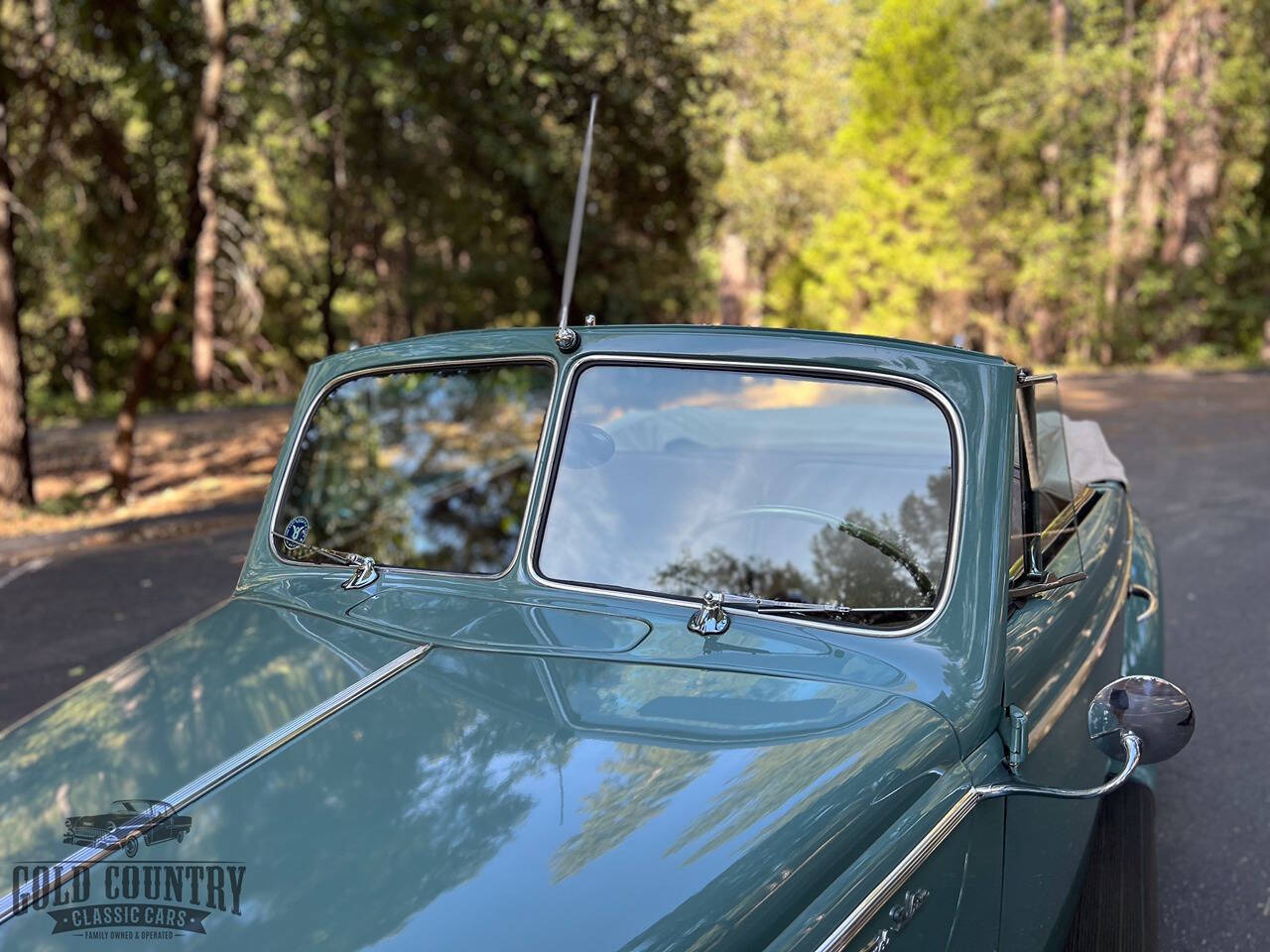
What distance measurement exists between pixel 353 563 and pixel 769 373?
110 centimetres

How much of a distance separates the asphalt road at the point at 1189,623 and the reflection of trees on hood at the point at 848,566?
1.39m

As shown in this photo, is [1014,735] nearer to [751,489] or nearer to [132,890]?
[751,489]

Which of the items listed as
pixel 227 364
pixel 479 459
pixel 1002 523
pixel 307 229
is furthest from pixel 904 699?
pixel 227 364

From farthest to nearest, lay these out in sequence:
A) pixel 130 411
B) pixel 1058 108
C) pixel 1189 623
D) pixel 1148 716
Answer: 1. pixel 1058 108
2. pixel 130 411
3. pixel 1189 623
4. pixel 1148 716

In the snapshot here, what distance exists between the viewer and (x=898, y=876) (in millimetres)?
1634

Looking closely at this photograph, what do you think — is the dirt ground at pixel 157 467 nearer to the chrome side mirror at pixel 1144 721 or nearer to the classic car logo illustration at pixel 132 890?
the classic car logo illustration at pixel 132 890

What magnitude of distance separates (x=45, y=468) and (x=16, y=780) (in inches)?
495

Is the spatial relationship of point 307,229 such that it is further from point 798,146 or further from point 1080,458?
point 1080,458

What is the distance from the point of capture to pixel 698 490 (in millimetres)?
3066

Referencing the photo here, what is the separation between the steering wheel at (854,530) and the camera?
240 cm

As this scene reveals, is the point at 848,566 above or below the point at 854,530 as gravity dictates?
below

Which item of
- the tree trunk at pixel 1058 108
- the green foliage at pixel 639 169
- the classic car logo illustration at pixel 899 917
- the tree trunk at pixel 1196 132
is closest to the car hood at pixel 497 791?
the classic car logo illustration at pixel 899 917

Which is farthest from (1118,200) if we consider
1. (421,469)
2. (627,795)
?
(627,795)

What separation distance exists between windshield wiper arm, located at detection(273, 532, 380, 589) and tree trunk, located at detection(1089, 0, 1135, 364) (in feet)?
77.1
